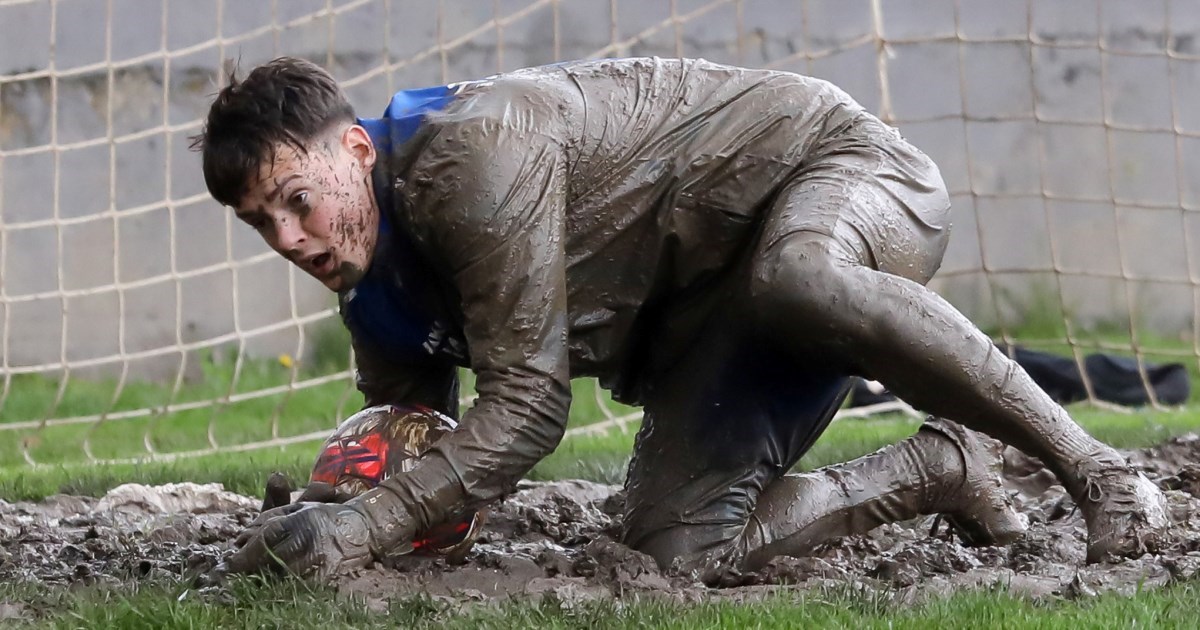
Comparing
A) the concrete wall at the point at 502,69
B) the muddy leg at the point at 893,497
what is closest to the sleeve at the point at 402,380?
the muddy leg at the point at 893,497

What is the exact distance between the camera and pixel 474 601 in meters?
2.98

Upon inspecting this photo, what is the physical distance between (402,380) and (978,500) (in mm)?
1451

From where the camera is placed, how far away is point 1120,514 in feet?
10.8

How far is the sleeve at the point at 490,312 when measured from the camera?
316cm

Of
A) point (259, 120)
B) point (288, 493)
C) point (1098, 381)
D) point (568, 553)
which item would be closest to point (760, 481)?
point (568, 553)

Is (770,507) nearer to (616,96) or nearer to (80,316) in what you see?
(616,96)

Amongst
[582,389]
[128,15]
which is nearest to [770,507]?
[582,389]

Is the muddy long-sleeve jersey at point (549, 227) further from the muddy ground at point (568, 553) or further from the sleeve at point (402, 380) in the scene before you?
the muddy ground at point (568, 553)

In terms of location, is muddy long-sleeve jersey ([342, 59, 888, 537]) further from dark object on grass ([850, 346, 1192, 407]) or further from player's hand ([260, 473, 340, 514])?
dark object on grass ([850, 346, 1192, 407])

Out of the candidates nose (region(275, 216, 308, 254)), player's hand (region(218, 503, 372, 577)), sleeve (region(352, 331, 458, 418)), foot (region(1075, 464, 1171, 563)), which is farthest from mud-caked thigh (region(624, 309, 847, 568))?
nose (region(275, 216, 308, 254))

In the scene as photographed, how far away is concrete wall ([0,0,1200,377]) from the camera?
908cm

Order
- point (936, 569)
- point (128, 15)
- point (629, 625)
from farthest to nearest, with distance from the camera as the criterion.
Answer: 1. point (128, 15)
2. point (936, 569)
3. point (629, 625)

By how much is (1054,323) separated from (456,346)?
7.48 meters

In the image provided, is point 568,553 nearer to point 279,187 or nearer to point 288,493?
point 288,493
